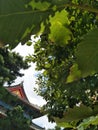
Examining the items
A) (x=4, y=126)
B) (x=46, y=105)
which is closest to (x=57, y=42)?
(x=46, y=105)

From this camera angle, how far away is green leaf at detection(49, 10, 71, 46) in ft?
2.10

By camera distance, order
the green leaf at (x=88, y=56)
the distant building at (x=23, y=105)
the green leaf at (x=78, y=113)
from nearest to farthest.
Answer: the green leaf at (x=88, y=56) < the green leaf at (x=78, y=113) < the distant building at (x=23, y=105)

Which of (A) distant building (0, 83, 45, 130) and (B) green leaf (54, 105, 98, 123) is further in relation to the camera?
(A) distant building (0, 83, 45, 130)

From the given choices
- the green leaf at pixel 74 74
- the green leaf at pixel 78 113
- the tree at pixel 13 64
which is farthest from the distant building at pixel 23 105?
the green leaf at pixel 74 74

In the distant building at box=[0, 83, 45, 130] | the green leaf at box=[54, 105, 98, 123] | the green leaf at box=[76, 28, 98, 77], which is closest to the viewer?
the green leaf at box=[76, 28, 98, 77]

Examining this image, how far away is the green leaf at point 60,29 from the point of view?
2.10 ft

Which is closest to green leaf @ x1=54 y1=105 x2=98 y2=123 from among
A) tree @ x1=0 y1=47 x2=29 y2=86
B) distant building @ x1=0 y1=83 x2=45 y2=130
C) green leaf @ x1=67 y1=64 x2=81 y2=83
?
green leaf @ x1=67 y1=64 x2=81 y2=83

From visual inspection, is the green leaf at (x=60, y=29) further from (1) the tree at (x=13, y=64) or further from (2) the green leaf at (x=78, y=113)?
(1) the tree at (x=13, y=64)

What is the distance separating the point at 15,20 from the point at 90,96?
8812 millimetres

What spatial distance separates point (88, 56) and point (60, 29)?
0.08 m

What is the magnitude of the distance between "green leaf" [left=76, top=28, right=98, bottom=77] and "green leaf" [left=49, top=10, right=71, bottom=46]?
0.06 metres

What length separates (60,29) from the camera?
678 millimetres

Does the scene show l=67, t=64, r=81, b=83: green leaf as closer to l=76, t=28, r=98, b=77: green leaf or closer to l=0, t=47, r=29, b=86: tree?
l=76, t=28, r=98, b=77: green leaf

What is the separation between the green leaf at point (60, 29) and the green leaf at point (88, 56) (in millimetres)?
59
